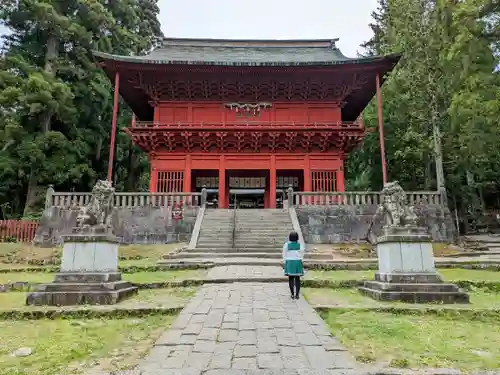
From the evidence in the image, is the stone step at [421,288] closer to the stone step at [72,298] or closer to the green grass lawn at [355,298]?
the green grass lawn at [355,298]

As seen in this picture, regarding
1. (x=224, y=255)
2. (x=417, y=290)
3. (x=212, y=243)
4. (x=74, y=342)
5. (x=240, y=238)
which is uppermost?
(x=240, y=238)

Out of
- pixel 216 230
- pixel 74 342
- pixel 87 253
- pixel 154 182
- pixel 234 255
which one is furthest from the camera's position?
pixel 154 182

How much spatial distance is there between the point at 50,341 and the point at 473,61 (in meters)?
15.1

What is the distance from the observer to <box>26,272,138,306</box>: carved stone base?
6.10 metres

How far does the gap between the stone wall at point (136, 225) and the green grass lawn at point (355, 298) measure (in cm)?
968

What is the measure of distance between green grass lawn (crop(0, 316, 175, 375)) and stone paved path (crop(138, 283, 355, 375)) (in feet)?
1.22

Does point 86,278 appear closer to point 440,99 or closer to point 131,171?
point 440,99

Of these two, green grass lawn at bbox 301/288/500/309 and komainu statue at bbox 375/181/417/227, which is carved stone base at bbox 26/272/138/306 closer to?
green grass lawn at bbox 301/288/500/309

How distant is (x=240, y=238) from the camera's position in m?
14.3

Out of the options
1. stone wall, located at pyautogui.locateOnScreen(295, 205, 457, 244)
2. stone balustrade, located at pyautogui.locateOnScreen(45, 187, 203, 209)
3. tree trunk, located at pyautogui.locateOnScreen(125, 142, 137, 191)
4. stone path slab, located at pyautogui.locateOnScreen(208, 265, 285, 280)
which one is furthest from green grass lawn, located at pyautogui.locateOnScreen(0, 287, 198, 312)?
tree trunk, located at pyautogui.locateOnScreen(125, 142, 137, 191)

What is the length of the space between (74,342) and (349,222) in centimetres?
1389

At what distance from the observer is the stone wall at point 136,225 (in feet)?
51.6

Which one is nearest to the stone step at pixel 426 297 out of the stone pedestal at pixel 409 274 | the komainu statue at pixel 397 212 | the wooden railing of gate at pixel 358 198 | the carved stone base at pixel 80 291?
the stone pedestal at pixel 409 274

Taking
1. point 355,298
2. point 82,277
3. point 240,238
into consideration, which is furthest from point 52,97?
point 355,298
